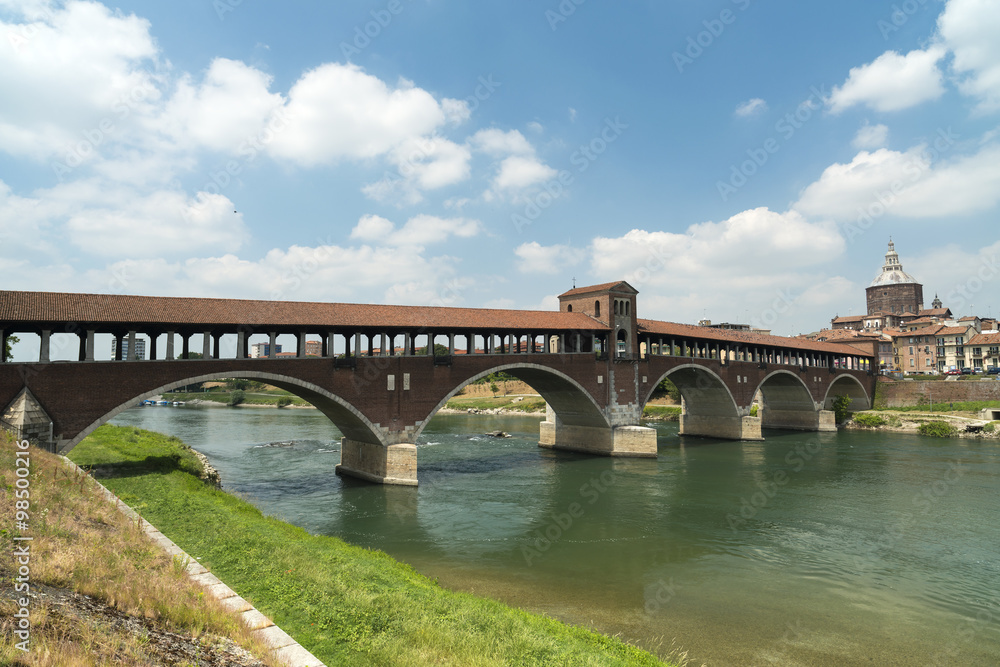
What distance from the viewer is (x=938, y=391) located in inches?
2431

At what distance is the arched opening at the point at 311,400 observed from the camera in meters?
21.4

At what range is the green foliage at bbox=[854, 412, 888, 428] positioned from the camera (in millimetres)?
57809

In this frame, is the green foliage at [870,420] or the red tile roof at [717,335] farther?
the green foliage at [870,420]

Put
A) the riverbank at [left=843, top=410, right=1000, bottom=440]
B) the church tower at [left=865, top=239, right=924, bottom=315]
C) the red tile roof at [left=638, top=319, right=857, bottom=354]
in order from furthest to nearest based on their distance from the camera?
the church tower at [left=865, top=239, right=924, bottom=315], the riverbank at [left=843, top=410, right=1000, bottom=440], the red tile roof at [left=638, top=319, right=857, bottom=354]

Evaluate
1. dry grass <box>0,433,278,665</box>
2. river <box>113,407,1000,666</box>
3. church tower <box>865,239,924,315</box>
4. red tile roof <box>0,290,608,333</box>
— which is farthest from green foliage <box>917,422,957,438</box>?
church tower <box>865,239,924,315</box>

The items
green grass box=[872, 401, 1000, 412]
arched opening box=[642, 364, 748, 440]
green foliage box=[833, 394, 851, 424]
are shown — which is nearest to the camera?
arched opening box=[642, 364, 748, 440]

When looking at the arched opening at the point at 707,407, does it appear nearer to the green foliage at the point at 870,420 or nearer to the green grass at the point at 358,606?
the green foliage at the point at 870,420

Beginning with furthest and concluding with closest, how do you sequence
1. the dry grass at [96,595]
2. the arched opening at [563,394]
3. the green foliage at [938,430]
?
the green foliage at [938,430] < the arched opening at [563,394] < the dry grass at [96,595]

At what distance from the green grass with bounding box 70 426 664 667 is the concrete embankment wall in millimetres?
69236

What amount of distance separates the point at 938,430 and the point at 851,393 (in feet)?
50.9

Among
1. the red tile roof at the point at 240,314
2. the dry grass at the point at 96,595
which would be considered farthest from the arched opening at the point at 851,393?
the dry grass at the point at 96,595

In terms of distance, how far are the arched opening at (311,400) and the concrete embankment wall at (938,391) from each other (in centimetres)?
6453

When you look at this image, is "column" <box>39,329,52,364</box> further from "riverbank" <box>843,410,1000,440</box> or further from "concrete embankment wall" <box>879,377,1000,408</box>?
"concrete embankment wall" <box>879,377,1000,408</box>

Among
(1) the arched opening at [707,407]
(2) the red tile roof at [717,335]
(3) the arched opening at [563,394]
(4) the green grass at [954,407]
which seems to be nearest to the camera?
(3) the arched opening at [563,394]
